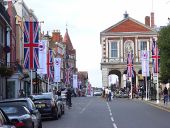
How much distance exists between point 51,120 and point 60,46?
111837 millimetres

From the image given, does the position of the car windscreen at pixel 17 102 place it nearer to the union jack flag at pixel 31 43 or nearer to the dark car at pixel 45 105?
the dark car at pixel 45 105

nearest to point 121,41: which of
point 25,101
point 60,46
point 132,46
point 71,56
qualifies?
point 132,46

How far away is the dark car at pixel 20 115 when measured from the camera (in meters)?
17.1

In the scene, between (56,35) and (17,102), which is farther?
(56,35)

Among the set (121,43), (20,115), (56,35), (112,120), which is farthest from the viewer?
(56,35)

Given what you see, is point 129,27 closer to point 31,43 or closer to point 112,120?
point 31,43

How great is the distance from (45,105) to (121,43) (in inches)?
3207

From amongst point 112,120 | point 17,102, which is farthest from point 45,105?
point 17,102

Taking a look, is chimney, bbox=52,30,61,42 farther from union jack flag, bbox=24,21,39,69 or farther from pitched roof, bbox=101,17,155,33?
union jack flag, bbox=24,21,39,69

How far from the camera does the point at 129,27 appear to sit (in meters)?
112

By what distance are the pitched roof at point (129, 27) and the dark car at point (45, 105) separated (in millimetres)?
80679

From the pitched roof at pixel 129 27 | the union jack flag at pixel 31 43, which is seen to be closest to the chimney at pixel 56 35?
the pitched roof at pixel 129 27

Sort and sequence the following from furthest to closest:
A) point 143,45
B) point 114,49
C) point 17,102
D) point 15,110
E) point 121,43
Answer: point 114,49 → point 121,43 → point 143,45 → point 17,102 → point 15,110

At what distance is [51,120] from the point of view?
31.4 meters
